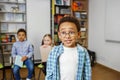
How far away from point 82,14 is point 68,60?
399 cm

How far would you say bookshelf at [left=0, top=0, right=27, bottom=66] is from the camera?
176 inches

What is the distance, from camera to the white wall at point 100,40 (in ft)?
13.8

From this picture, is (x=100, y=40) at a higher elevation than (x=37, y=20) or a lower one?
lower

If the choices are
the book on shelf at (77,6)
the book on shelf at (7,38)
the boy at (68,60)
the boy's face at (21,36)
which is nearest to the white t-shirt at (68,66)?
the boy at (68,60)

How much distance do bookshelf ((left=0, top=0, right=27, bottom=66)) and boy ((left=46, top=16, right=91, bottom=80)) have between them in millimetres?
3501

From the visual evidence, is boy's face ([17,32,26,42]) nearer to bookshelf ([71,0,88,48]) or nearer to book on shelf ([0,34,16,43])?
book on shelf ([0,34,16,43])

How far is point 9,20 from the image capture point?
4.51m

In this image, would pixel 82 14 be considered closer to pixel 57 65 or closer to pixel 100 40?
pixel 100 40

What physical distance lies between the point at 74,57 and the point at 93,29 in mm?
3959

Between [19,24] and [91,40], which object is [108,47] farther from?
[19,24]

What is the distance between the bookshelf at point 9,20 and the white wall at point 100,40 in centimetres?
203

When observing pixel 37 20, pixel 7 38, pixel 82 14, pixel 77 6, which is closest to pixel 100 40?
pixel 82 14

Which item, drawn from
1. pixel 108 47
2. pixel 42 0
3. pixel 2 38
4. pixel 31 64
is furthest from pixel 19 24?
pixel 108 47

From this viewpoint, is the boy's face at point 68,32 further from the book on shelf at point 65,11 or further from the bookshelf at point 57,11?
the book on shelf at point 65,11
